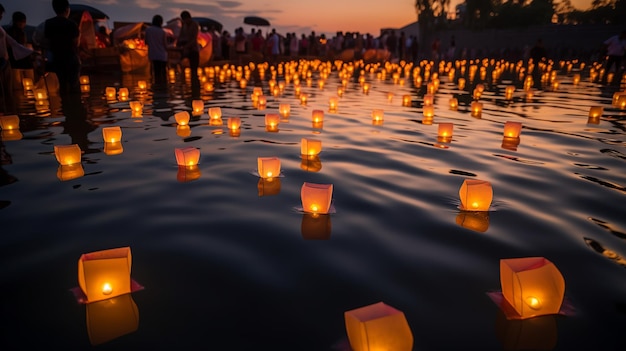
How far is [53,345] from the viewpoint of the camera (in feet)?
4.90

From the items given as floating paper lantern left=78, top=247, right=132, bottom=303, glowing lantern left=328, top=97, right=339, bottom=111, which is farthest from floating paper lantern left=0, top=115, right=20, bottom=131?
glowing lantern left=328, top=97, right=339, bottom=111

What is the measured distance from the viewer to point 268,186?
3283 millimetres

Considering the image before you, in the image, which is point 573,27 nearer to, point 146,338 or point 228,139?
point 228,139

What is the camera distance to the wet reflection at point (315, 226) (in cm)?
241

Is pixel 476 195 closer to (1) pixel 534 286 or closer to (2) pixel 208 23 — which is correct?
(1) pixel 534 286

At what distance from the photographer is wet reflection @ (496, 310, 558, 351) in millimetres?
1527

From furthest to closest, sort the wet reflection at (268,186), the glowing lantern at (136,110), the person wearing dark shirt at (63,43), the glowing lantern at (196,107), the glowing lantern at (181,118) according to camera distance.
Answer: the person wearing dark shirt at (63,43) < the glowing lantern at (196,107) < the glowing lantern at (136,110) < the glowing lantern at (181,118) < the wet reflection at (268,186)

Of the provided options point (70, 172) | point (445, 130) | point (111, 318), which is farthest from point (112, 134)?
point (445, 130)

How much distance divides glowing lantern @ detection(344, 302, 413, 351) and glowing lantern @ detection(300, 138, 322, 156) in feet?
9.41

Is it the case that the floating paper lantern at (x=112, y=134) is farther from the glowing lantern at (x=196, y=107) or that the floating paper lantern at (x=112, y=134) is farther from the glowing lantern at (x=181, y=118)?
the glowing lantern at (x=196, y=107)

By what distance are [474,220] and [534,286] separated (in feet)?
3.41

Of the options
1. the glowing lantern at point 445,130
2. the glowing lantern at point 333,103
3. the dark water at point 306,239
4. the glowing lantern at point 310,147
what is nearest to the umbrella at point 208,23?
the glowing lantern at point 333,103

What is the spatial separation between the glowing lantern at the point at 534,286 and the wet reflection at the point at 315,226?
106cm

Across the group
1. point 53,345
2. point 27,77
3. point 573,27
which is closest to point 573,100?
point 53,345
